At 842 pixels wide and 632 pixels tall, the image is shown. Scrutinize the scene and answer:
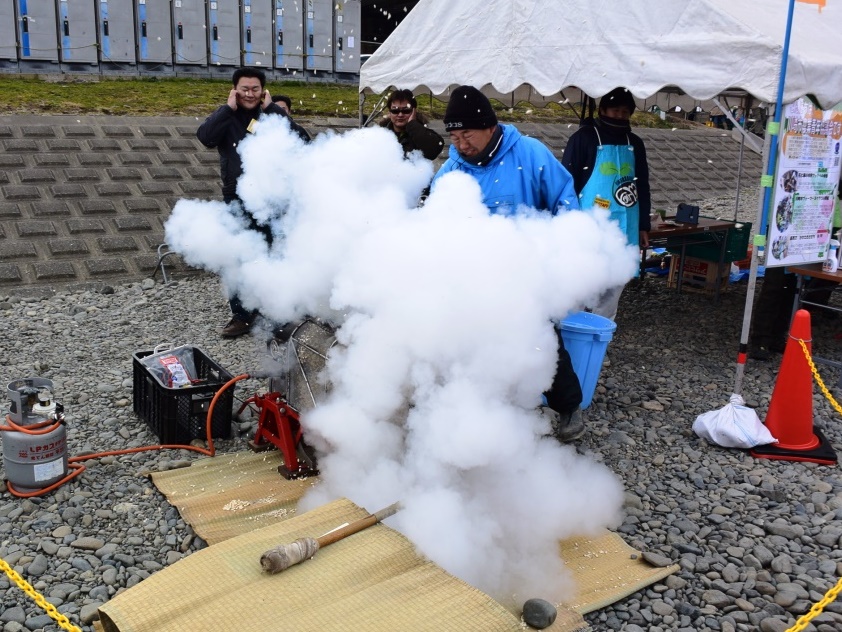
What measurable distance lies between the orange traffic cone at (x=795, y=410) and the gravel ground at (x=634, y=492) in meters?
0.11

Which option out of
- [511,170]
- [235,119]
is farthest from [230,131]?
[511,170]

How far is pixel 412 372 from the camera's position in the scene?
9.87ft

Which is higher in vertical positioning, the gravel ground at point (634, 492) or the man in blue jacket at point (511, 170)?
the man in blue jacket at point (511, 170)

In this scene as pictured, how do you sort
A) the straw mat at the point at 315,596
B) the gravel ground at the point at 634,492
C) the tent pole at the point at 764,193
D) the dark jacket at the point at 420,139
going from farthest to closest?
the dark jacket at the point at 420,139, the tent pole at the point at 764,193, the gravel ground at the point at 634,492, the straw mat at the point at 315,596

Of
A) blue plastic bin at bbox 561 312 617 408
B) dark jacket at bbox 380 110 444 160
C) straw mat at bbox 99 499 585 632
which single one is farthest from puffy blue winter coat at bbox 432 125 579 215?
straw mat at bbox 99 499 585 632

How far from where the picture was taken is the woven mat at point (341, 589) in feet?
7.57

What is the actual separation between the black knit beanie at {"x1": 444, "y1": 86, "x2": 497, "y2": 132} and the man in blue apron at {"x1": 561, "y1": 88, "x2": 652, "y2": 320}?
5.88 ft

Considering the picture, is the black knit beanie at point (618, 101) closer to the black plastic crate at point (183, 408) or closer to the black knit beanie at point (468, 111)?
the black knit beanie at point (468, 111)

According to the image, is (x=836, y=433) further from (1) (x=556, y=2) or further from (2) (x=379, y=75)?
→ (2) (x=379, y=75)

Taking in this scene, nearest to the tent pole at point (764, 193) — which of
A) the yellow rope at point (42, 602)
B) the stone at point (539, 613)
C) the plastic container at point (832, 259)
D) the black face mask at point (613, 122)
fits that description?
the plastic container at point (832, 259)

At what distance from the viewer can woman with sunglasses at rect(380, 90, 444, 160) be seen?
502 centimetres

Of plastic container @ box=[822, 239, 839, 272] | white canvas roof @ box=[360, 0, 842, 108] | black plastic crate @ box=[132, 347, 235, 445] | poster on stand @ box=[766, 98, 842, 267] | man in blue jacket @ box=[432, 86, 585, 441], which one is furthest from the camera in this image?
plastic container @ box=[822, 239, 839, 272]

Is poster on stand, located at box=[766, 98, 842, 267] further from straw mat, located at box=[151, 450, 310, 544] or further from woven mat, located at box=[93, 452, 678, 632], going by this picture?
straw mat, located at box=[151, 450, 310, 544]

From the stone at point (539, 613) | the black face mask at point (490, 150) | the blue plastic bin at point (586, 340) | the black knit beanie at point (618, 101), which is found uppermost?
the black knit beanie at point (618, 101)
